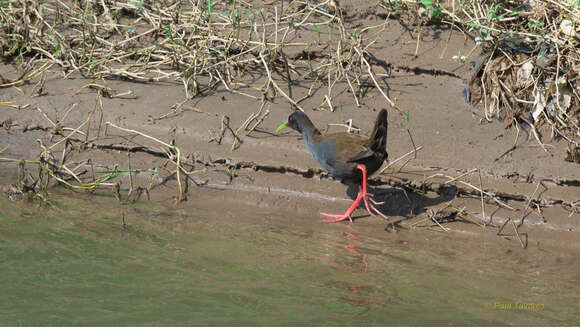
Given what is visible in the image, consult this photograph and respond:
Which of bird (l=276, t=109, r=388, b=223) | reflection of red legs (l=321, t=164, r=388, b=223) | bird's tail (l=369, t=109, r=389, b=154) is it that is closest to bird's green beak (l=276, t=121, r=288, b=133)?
bird (l=276, t=109, r=388, b=223)

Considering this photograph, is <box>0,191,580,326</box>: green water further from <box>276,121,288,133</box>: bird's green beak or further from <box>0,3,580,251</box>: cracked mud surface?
<box>276,121,288,133</box>: bird's green beak

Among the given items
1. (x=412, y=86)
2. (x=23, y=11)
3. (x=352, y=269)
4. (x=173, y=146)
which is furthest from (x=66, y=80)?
(x=352, y=269)

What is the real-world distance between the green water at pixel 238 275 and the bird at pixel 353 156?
13.0 inches

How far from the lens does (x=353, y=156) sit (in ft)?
20.2

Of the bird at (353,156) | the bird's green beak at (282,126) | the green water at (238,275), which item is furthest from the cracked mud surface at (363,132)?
the green water at (238,275)

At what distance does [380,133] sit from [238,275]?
5.44 ft

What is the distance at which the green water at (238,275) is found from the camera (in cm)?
463

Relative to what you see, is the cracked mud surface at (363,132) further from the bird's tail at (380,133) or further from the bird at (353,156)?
the bird's tail at (380,133)

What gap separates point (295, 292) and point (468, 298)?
109cm

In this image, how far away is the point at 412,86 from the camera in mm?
7652

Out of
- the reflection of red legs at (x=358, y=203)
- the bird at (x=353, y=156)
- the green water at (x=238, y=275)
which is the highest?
the bird at (x=353, y=156)

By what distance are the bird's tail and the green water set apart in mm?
689

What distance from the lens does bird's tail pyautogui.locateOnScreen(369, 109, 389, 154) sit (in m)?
5.94

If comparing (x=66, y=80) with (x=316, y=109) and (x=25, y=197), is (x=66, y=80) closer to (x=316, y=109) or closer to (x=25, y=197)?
(x=25, y=197)
